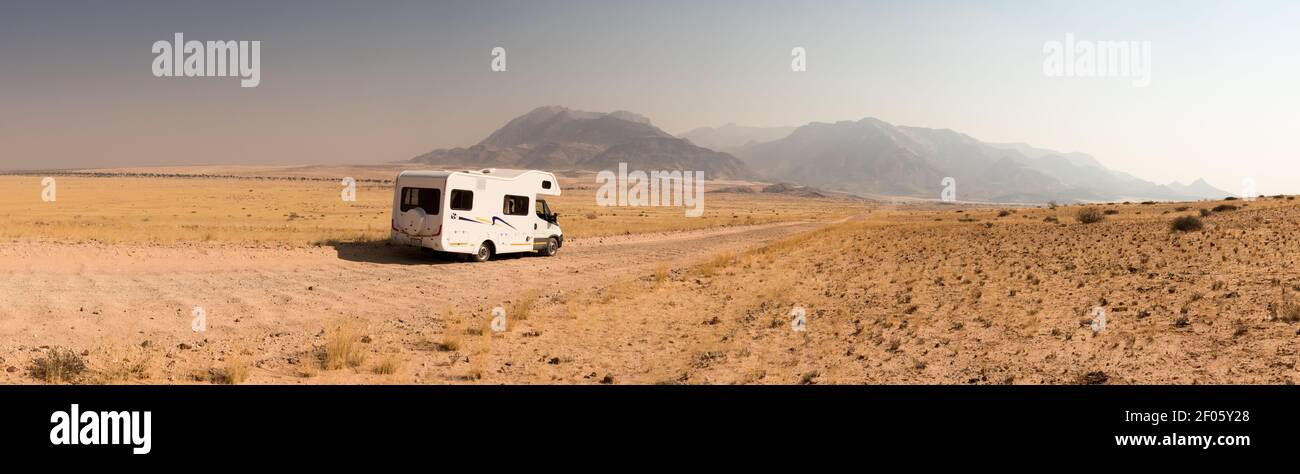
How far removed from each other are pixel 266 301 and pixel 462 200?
24.1ft

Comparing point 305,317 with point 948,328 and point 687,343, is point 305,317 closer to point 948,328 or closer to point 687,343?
point 687,343

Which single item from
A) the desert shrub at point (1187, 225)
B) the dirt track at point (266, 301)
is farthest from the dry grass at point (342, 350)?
the desert shrub at point (1187, 225)

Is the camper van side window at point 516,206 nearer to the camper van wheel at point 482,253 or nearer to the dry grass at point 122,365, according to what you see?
the camper van wheel at point 482,253

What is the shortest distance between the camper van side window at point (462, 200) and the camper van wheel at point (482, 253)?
1.34m

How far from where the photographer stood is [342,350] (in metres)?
8.80

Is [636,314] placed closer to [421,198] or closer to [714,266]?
[714,266]

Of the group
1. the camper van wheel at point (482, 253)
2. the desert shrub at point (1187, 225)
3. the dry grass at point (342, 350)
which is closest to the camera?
the dry grass at point (342, 350)

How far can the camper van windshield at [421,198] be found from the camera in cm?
1909

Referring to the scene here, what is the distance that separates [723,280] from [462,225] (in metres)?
8.13

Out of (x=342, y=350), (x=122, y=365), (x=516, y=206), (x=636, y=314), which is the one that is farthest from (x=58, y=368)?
(x=516, y=206)

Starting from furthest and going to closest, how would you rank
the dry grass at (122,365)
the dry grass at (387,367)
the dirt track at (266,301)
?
the dirt track at (266,301)
the dry grass at (387,367)
the dry grass at (122,365)

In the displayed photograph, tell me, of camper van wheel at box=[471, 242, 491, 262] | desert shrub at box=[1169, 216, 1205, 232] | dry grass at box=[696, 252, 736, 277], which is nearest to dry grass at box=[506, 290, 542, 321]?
camper van wheel at box=[471, 242, 491, 262]

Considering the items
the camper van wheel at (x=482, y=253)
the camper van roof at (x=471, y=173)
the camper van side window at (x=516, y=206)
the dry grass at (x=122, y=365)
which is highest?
the camper van roof at (x=471, y=173)

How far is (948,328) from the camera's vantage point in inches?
441
